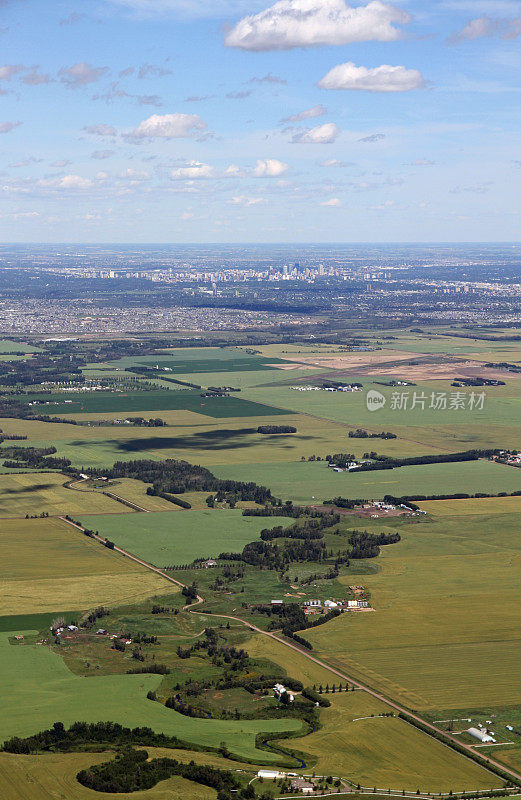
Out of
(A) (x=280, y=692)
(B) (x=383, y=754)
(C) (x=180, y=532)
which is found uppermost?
(C) (x=180, y=532)

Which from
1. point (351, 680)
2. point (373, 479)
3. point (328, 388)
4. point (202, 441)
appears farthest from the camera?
point (328, 388)

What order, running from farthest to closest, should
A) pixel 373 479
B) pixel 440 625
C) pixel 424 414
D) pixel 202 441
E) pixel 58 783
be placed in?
pixel 424 414 < pixel 202 441 < pixel 373 479 < pixel 440 625 < pixel 58 783

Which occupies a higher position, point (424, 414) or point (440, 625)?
point (424, 414)

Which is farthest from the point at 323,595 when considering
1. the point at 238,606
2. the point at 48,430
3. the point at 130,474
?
the point at 48,430

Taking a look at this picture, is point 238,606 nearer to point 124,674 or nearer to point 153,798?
point 124,674

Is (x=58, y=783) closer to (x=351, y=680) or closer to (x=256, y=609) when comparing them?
(x=351, y=680)

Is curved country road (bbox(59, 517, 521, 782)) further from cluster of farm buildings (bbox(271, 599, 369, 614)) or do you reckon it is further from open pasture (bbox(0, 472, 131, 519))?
open pasture (bbox(0, 472, 131, 519))

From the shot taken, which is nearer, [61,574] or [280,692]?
[280,692]

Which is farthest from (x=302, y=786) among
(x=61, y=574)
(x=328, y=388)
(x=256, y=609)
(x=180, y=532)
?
(x=328, y=388)
